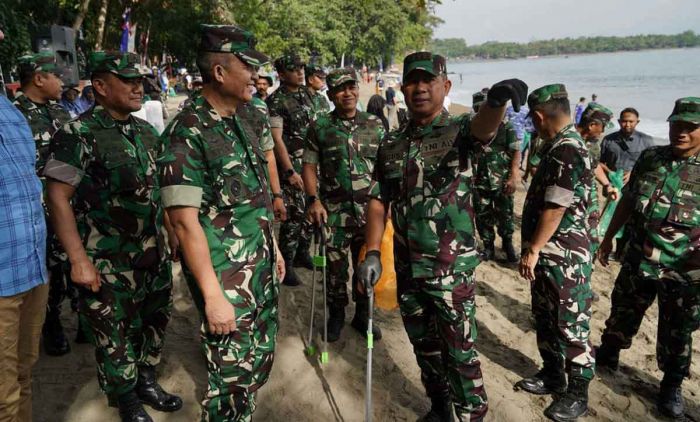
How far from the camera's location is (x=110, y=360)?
10.0 ft

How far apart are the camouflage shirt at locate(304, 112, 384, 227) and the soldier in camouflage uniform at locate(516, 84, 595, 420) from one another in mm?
1360

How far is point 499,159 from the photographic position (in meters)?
6.41

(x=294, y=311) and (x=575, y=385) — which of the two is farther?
(x=294, y=311)

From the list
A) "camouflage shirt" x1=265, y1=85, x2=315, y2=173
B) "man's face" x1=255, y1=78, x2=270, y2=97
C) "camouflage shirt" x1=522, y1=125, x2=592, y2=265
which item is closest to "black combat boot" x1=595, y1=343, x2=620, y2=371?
"camouflage shirt" x1=522, y1=125, x2=592, y2=265

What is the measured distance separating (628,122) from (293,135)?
4297 millimetres

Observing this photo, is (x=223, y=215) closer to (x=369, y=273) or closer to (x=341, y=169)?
(x=369, y=273)

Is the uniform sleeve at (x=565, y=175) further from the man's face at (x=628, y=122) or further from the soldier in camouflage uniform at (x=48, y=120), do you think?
the soldier in camouflage uniform at (x=48, y=120)

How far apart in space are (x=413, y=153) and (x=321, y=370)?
2087mm

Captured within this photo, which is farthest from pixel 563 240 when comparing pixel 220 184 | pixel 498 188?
pixel 498 188

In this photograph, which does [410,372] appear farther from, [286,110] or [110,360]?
[286,110]

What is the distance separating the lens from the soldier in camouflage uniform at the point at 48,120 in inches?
162

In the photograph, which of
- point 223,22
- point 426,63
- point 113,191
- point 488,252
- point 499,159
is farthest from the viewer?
point 223,22

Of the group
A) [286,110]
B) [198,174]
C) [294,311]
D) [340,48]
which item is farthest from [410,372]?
[340,48]

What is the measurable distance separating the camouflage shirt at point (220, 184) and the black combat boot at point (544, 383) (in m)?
2.42
